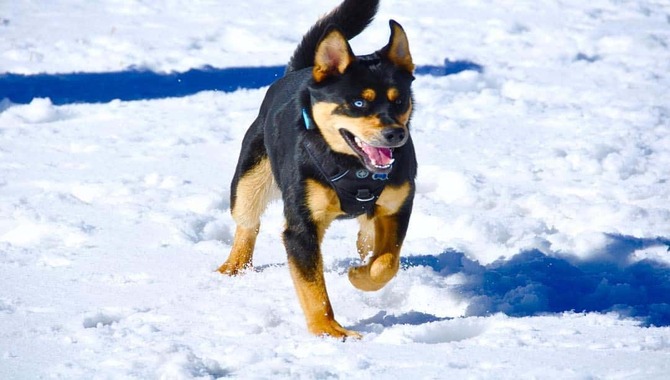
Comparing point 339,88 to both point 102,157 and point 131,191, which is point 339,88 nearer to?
point 131,191

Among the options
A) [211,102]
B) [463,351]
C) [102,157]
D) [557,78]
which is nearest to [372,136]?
[463,351]

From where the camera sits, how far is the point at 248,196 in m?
4.75

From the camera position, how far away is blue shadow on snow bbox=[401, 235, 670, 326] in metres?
4.15

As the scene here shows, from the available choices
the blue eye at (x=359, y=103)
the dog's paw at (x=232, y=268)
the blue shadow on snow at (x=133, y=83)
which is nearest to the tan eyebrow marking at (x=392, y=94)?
the blue eye at (x=359, y=103)

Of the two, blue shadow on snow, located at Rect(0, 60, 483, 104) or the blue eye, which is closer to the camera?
the blue eye

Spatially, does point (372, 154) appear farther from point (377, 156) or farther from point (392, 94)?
point (392, 94)

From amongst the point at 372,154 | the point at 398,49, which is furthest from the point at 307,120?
the point at 398,49

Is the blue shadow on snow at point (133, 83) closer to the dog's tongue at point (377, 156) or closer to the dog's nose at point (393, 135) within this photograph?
the dog's tongue at point (377, 156)

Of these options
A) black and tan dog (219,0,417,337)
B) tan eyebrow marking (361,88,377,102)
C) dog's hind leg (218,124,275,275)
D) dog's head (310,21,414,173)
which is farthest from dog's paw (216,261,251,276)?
tan eyebrow marking (361,88,377,102)

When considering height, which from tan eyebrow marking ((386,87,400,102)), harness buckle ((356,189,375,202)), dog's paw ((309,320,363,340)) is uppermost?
tan eyebrow marking ((386,87,400,102))

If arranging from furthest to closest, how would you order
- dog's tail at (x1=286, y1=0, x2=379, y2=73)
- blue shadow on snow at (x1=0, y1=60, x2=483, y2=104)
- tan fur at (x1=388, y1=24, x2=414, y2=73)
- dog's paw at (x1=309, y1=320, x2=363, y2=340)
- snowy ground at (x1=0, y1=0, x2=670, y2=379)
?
1. blue shadow on snow at (x1=0, y1=60, x2=483, y2=104)
2. dog's tail at (x1=286, y1=0, x2=379, y2=73)
3. tan fur at (x1=388, y1=24, x2=414, y2=73)
4. dog's paw at (x1=309, y1=320, x2=363, y2=340)
5. snowy ground at (x1=0, y1=0, x2=670, y2=379)

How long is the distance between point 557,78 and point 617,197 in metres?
3.18

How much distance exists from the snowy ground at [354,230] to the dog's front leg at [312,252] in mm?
125

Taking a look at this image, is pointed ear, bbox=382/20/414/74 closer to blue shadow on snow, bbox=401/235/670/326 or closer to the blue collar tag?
the blue collar tag
